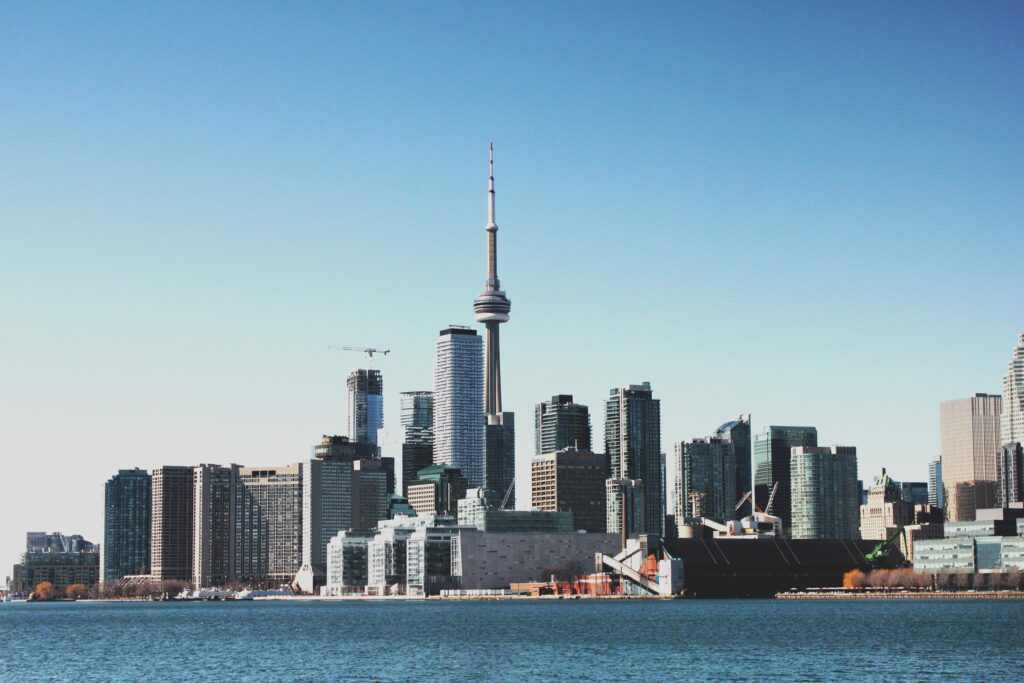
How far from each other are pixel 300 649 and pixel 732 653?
40.9m

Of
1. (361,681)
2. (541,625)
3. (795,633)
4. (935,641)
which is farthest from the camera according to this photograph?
(541,625)

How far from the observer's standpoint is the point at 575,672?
389 feet

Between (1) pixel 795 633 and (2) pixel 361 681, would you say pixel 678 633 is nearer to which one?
(1) pixel 795 633

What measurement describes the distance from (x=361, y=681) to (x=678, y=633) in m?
62.2

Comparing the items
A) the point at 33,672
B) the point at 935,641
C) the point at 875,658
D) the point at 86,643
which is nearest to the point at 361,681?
the point at 33,672

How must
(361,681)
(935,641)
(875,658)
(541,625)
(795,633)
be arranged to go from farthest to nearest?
(541,625), (795,633), (935,641), (875,658), (361,681)

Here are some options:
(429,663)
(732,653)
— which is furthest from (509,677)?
(732,653)

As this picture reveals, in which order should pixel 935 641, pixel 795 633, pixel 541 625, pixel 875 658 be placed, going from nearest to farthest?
pixel 875 658 < pixel 935 641 < pixel 795 633 < pixel 541 625

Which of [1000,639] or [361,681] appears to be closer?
[361,681]

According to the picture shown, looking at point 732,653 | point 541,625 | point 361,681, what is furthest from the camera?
point 541,625

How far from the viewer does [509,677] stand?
116 meters

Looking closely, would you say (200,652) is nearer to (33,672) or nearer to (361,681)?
(33,672)

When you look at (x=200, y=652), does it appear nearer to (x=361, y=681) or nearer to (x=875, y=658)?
(x=361, y=681)

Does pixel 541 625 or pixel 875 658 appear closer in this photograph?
pixel 875 658
